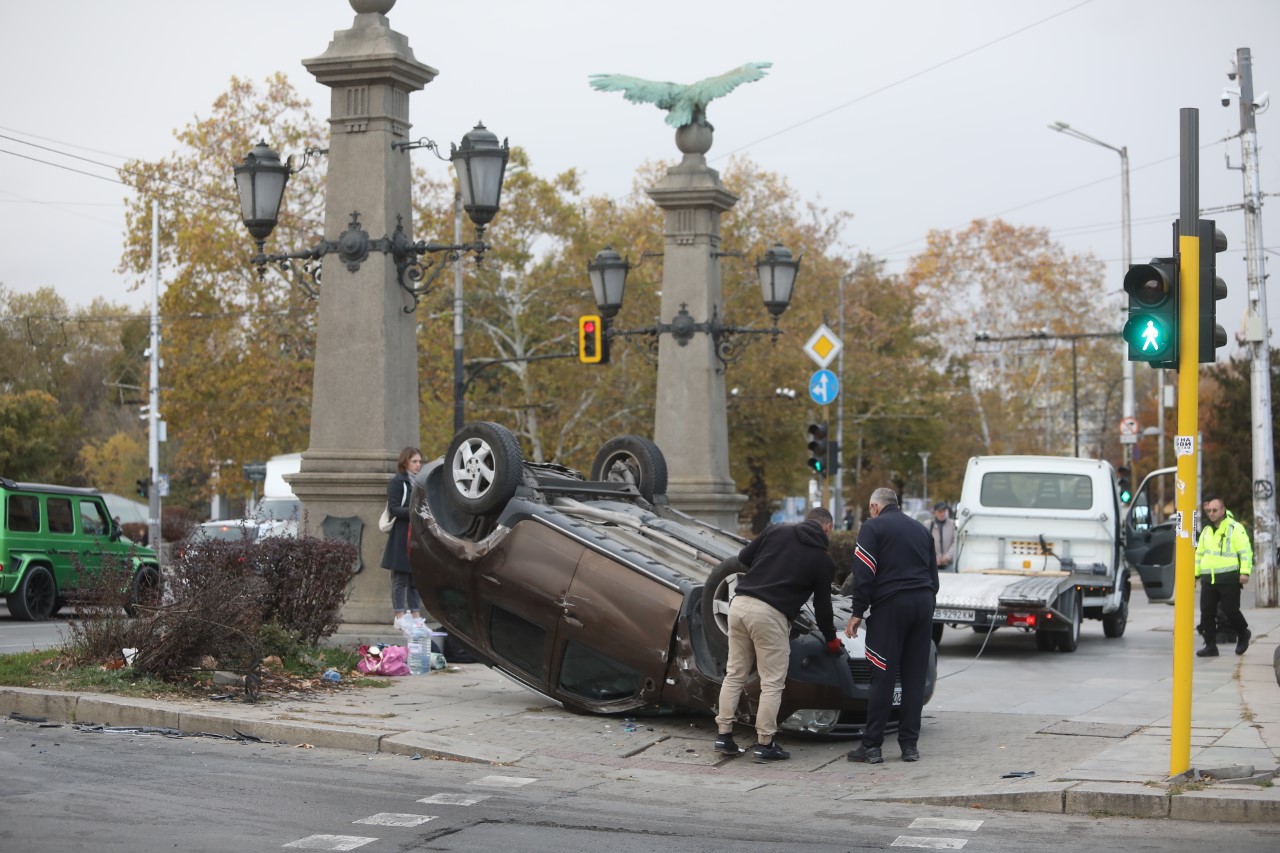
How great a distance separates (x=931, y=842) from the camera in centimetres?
744

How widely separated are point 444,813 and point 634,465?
5.31 meters

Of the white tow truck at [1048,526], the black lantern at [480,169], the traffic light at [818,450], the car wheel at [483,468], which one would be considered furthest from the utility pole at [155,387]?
the car wheel at [483,468]

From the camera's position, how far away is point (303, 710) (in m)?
10.5

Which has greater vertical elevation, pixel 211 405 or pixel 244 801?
pixel 211 405

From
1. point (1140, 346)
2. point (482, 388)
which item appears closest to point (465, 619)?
point (1140, 346)

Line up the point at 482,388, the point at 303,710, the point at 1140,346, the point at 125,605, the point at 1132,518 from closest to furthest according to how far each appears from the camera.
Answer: the point at 1140,346 < the point at 303,710 < the point at 125,605 < the point at 1132,518 < the point at 482,388

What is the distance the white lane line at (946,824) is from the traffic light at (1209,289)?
2.88m

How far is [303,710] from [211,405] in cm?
3261

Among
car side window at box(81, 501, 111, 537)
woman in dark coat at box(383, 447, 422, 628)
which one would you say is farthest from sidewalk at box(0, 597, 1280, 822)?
car side window at box(81, 501, 111, 537)

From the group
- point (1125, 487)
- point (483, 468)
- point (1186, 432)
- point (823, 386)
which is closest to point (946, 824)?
point (1186, 432)

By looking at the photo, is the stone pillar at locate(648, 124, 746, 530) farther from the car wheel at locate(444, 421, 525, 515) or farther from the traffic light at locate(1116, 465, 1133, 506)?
the traffic light at locate(1116, 465, 1133, 506)

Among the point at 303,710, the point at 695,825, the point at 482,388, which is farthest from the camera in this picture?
the point at 482,388

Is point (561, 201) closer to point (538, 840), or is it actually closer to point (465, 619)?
point (465, 619)

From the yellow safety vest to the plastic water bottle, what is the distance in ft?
28.7
